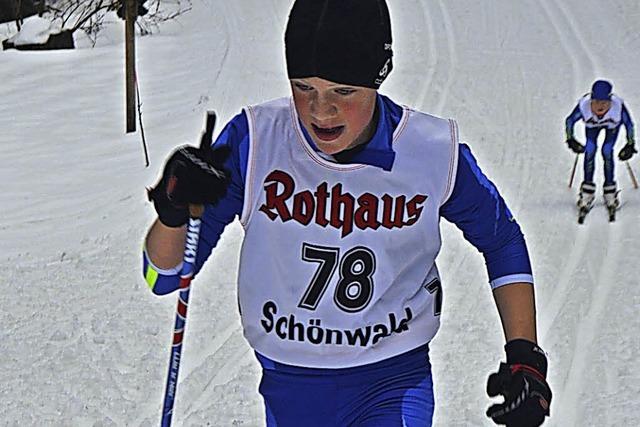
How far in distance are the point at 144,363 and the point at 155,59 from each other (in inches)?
478

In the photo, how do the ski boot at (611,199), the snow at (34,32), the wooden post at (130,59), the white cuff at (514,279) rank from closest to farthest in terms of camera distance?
the white cuff at (514,279), the ski boot at (611,199), the wooden post at (130,59), the snow at (34,32)

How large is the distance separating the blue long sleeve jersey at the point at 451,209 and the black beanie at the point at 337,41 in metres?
0.19

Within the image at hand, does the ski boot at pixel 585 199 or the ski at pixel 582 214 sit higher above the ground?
the ski boot at pixel 585 199

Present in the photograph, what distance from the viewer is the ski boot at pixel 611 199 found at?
10.4 metres

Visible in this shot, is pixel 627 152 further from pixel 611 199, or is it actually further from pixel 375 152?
pixel 375 152

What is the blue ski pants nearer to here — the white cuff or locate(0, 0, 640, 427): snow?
the white cuff

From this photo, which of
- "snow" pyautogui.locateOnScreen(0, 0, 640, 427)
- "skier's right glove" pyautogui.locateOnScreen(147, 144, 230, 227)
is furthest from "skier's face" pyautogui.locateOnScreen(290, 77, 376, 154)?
"snow" pyautogui.locateOnScreen(0, 0, 640, 427)

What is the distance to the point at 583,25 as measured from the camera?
1969 centimetres

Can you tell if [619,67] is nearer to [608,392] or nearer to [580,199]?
[580,199]

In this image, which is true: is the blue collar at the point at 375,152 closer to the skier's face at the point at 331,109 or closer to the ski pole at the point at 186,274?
the skier's face at the point at 331,109

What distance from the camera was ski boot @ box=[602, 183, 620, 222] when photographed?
1037 cm

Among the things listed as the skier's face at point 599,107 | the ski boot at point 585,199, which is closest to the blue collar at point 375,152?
the ski boot at point 585,199

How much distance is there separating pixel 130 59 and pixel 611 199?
266 inches

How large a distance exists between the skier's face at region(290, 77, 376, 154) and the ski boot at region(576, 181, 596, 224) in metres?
7.58
